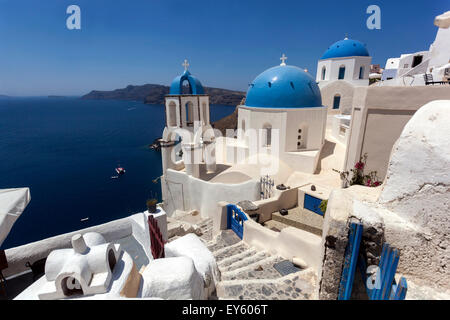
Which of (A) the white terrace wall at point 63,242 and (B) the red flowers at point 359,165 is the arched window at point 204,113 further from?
(B) the red flowers at point 359,165

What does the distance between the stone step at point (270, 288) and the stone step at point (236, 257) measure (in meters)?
1.44

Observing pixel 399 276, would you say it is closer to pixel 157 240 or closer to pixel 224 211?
pixel 157 240

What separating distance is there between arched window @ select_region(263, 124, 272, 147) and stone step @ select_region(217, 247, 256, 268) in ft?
27.8

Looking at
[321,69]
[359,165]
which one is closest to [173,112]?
[359,165]

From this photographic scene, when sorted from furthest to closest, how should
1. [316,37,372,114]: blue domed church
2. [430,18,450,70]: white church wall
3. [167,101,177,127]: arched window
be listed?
[316,37,372,114]: blue domed church < [430,18,450,70]: white church wall < [167,101,177,127]: arched window

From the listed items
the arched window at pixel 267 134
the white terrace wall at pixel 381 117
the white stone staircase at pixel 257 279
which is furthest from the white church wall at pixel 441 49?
the white stone staircase at pixel 257 279

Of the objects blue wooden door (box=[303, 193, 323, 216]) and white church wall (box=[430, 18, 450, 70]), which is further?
white church wall (box=[430, 18, 450, 70])

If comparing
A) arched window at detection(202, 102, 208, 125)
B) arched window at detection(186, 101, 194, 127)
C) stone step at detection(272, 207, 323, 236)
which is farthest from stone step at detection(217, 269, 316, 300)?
arched window at detection(202, 102, 208, 125)

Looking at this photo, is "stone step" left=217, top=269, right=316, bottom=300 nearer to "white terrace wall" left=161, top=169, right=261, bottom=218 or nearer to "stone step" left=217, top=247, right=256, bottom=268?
"stone step" left=217, top=247, right=256, bottom=268

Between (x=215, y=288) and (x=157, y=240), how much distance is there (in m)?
2.43

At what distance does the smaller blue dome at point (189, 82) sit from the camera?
1364 centimetres

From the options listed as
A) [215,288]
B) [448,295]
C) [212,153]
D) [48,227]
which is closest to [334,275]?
[448,295]

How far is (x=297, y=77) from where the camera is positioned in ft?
46.7

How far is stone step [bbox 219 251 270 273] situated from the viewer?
6.04m
